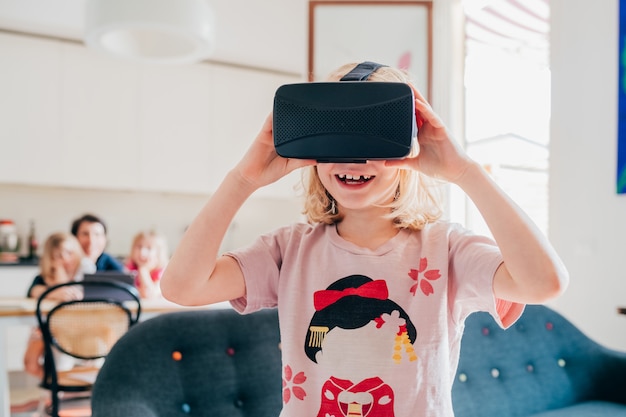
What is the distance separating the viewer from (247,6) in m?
4.30

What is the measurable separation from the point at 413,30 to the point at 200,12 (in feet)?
6.52

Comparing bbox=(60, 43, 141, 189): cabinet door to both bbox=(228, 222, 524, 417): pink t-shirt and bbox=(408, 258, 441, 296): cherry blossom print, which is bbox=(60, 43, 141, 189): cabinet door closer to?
bbox=(228, 222, 524, 417): pink t-shirt

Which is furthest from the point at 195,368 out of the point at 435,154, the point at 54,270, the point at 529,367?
the point at 54,270

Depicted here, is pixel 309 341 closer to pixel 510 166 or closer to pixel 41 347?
pixel 41 347

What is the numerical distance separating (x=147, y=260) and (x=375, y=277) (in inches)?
102

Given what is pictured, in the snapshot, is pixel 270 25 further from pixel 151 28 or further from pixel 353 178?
pixel 353 178

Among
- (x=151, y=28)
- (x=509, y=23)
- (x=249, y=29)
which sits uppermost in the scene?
(x=249, y=29)

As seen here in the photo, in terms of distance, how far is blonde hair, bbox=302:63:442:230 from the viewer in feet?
2.90

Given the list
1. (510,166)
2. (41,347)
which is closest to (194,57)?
(41,347)

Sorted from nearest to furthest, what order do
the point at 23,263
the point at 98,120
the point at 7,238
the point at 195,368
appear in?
the point at 195,368, the point at 23,263, the point at 7,238, the point at 98,120

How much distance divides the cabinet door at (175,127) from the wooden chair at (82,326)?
1.88 metres

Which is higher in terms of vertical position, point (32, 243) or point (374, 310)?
→ point (374, 310)

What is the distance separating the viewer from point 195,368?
1.28 meters

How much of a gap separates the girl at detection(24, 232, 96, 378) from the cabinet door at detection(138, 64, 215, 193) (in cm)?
138
